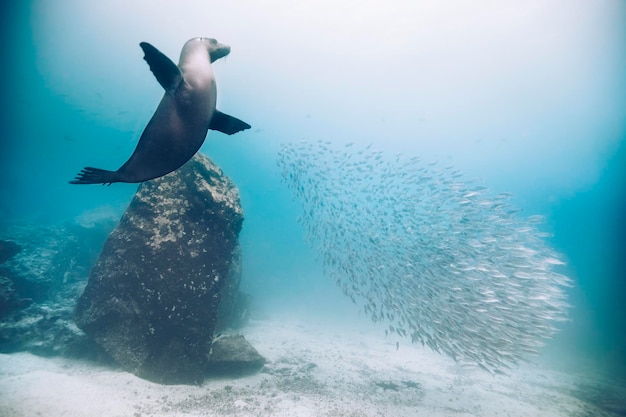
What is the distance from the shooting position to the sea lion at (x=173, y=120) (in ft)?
7.23

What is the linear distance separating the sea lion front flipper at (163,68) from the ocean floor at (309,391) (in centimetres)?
643

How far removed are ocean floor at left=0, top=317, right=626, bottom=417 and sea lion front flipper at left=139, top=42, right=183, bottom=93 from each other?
21.1ft

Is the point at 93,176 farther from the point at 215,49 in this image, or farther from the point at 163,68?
the point at 215,49

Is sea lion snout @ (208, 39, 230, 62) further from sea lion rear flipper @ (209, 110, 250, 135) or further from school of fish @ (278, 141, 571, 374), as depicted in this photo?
school of fish @ (278, 141, 571, 374)

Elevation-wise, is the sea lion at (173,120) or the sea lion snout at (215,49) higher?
the sea lion snout at (215,49)

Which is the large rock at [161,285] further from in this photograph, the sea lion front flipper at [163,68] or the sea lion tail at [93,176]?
the sea lion front flipper at [163,68]

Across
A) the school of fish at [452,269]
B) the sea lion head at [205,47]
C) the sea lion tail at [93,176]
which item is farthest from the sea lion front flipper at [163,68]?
the school of fish at [452,269]

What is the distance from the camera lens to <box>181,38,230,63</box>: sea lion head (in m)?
2.57

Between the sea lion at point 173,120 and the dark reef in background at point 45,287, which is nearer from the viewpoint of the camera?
the sea lion at point 173,120

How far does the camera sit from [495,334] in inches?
370

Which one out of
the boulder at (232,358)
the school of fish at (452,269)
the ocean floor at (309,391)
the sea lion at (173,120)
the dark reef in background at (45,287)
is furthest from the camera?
the school of fish at (452,269)

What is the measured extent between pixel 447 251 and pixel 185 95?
11579 mm

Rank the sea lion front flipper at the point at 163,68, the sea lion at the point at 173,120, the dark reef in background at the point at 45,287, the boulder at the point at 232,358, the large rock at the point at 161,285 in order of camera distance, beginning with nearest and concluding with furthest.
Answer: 1. the sea lion front flipper at the point at 163,68
2. the sea lion at the point at 173,120
3. the large rock at the point at 161,285
4. the dark reef in background at the point at 45,287
5. the boulder at the point at 232,358

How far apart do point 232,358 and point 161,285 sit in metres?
3.18
